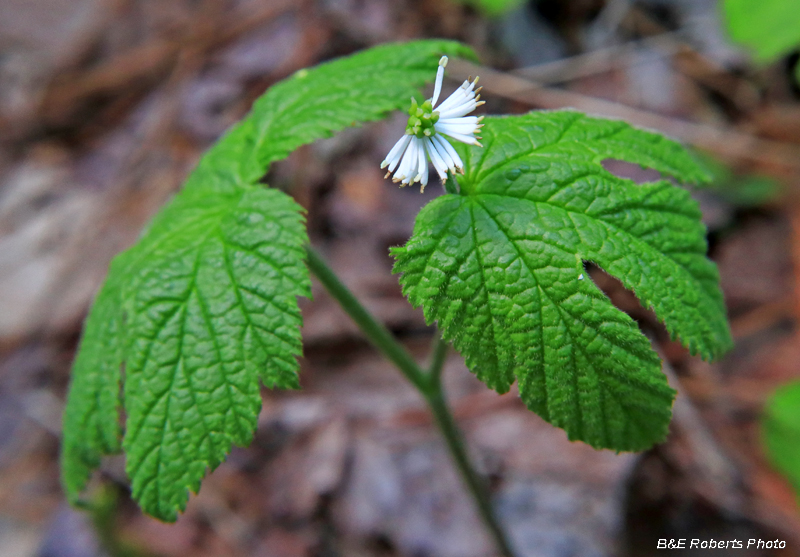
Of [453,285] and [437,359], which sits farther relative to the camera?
[437,359]

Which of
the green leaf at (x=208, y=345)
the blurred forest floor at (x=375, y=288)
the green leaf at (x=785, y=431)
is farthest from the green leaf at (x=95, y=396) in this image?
the green leaf at (x=785, y=431)

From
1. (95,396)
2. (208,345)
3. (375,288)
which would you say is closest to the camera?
(208,345)

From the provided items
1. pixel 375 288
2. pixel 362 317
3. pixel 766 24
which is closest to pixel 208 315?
pixel 362 317

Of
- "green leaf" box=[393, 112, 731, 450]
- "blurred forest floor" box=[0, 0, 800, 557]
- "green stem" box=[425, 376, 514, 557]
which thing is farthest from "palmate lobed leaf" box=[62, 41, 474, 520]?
"blurred forest floor" box=[0, 0, 800, 557]

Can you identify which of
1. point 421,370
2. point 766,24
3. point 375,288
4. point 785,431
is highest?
point 766,24

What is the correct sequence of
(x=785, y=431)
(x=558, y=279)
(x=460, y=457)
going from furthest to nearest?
(x=785, y=431) < (x=460, y=457) < (x=558, y=279)

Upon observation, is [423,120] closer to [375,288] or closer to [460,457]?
[460,457]

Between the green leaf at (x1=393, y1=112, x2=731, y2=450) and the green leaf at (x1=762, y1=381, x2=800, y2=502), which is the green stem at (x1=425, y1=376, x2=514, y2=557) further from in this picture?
the green leaf at (x1=762, y1=381, x2=800, y2=502)

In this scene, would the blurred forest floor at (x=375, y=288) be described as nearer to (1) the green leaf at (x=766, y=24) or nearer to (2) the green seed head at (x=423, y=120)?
(1) the green leaf at (x=766, y=24)
